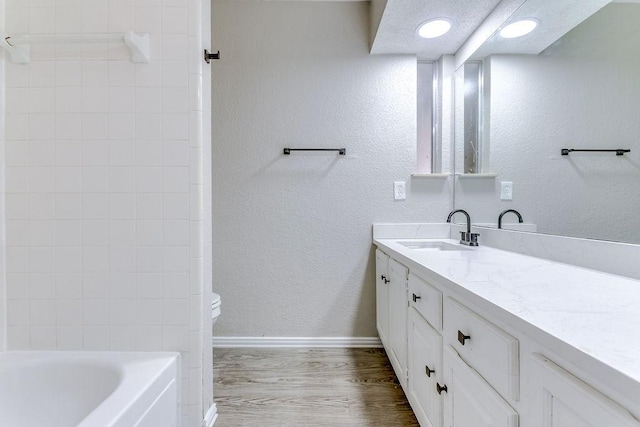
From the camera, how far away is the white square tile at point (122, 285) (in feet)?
3.95

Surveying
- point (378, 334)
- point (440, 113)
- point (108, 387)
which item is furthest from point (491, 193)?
point (108, 387)

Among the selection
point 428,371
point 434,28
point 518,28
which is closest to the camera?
point 428,371

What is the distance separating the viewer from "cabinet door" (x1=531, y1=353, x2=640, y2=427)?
456 mm

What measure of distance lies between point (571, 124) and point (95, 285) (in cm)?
196

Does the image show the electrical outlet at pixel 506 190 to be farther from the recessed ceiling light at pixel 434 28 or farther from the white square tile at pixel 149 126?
the white square tile at pixel 149 126

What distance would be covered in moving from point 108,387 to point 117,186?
2.34ft

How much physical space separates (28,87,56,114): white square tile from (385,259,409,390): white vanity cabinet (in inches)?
63.4

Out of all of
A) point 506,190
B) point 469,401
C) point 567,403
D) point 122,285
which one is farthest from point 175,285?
point 506,190

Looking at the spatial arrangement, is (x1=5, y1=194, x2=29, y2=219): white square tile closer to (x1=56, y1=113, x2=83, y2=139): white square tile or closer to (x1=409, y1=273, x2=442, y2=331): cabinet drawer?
(x1=56, y1=113, x2=83, y2=139): white square tile

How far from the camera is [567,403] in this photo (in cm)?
54

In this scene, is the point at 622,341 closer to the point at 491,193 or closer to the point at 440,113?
the point at 491,193

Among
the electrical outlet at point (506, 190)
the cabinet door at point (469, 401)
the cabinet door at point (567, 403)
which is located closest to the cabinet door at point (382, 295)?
the electrical outlet at point (506, 190)

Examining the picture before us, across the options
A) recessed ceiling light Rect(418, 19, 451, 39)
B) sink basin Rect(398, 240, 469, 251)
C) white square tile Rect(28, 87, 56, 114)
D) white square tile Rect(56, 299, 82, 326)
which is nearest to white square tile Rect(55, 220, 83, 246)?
white square tile Rect(56, 299, 82, 326)

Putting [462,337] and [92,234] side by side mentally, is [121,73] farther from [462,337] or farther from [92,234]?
[462,337]
